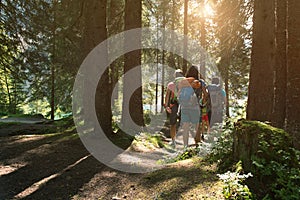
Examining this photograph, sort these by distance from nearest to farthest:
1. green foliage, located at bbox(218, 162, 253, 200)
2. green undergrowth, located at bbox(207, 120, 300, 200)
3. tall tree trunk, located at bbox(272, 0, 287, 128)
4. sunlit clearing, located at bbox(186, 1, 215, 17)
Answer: green foliage, located at bbox(218, 162, 253, 200) < green undergrowth, located at bbox(207, 120, 300, 200) < tall tree trunk, located at bbox(272, 0, 287, 128) < sunlit clearing, located at bbox(186, 1, 215, 17)

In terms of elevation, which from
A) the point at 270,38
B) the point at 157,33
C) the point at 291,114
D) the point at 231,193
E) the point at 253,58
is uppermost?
the point at 157,33

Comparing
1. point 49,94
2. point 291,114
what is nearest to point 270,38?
point 291,114

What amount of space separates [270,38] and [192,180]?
4.13 m

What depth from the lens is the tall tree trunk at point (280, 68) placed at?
6479mm

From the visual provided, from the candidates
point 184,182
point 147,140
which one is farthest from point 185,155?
point 147,140

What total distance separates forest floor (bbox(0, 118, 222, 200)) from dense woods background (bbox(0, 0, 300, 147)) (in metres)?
2.25

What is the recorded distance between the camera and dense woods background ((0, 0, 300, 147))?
652 centimetres

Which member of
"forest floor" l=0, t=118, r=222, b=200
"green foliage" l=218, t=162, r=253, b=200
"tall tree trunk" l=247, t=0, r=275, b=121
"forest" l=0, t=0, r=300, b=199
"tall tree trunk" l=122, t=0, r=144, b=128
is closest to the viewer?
"green foliage" l=218, t=162, r=253, b=200

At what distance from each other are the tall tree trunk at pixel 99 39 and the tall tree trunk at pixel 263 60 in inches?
150

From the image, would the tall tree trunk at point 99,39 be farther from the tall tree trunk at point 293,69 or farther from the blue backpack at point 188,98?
the tall tree trunk at point 293,69

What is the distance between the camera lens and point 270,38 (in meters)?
6.63

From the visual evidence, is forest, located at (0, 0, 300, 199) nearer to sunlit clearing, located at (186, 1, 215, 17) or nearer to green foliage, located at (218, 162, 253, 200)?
green foliage, located at (218, 162, 253, 200)

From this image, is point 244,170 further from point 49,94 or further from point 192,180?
point 49,94

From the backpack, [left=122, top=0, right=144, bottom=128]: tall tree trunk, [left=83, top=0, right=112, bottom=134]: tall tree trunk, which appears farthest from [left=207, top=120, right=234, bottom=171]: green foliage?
the backpack
